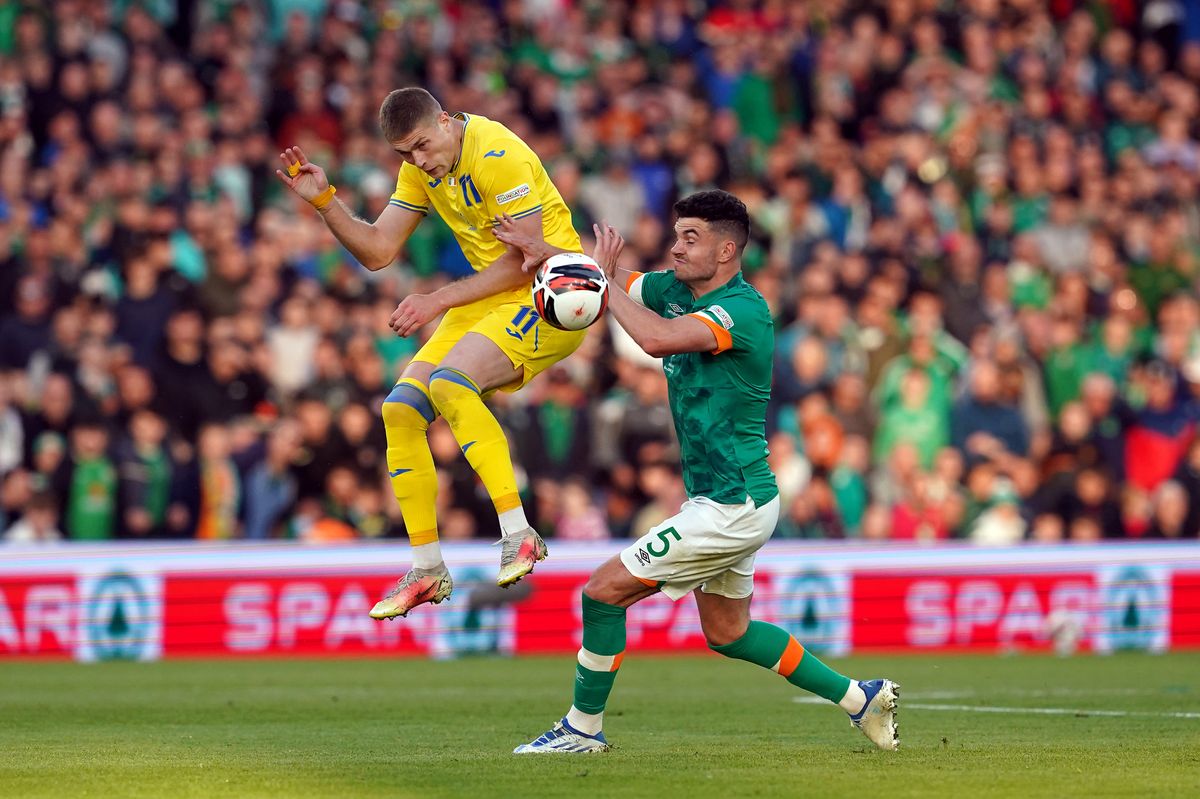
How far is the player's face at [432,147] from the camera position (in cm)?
922

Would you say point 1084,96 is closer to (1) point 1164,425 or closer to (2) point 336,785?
(1) point 1164,425

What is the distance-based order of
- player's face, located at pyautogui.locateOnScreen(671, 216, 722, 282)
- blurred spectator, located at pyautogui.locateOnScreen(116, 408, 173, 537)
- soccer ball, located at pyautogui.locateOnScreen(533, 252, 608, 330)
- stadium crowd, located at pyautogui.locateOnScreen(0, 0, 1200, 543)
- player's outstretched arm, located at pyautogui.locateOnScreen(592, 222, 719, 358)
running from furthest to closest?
stadium crowd, located at pyautogui.locateOnScreen(0, 0, 1200, 543)
blurred spectator, located at pyautogui.locateOnScreen(116, 408, 173, 537)
player's face, located at pyautogui.locateOnScreen(671, 216, 722, 282)
soccer ball, located at pyautogui.locateOnScreen(533, 252, 608, 330)
player's outstretched arm, located at pyautogui.locateOnScreen(592, 222, 719, 358)

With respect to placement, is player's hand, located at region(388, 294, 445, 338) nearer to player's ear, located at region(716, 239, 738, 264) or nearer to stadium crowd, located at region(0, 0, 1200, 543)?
player's ear, located at region(716, 239, 738, 264)

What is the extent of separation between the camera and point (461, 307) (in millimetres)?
9727

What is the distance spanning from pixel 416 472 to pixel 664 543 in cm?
138

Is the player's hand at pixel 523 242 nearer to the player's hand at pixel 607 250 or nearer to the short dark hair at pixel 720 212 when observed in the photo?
the player's hand at pixel 607 250

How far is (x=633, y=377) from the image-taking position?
17.2 meters

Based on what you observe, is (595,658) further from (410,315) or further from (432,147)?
(432,147)

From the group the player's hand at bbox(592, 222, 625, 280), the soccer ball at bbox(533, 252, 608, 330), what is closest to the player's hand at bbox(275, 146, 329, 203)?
the soccer ball at bbox(533, 252, 608, 330)

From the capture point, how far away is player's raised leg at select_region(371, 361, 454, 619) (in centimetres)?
941

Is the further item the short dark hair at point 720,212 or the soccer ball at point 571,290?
the short dark hair at point 720,212

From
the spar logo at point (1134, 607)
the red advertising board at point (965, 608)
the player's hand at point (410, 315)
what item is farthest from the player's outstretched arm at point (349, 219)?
the spar logo at point (1134, 607)

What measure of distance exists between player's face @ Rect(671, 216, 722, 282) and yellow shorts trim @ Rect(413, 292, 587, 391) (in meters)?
0.65

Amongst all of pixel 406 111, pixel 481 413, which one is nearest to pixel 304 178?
pixel 406 111
